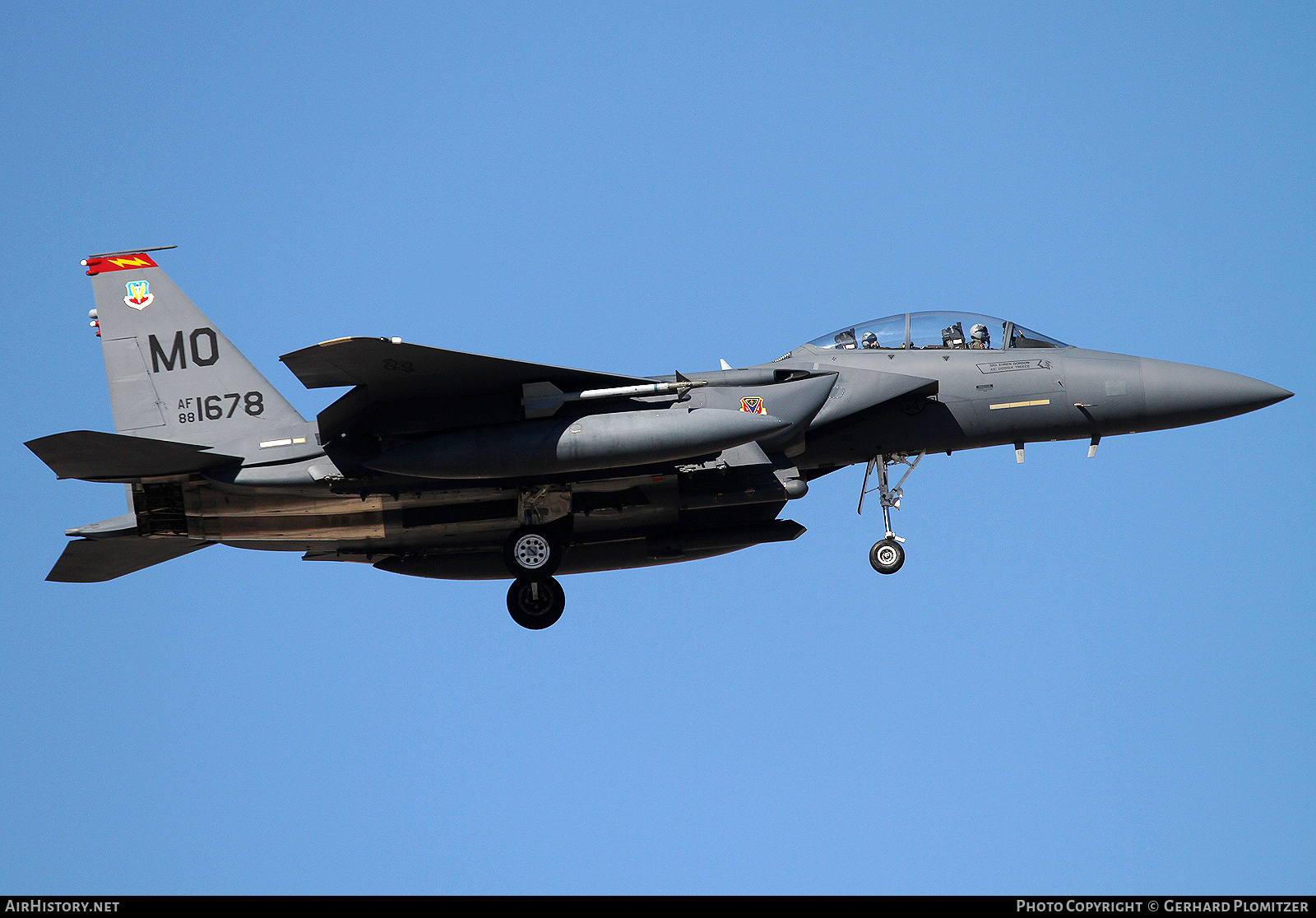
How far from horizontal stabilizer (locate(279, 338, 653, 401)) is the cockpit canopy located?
2.99m

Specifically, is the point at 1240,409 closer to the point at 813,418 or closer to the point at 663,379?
the point at 813,418

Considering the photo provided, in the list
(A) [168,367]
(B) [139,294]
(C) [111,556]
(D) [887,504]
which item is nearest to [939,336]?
(D) [887,504]

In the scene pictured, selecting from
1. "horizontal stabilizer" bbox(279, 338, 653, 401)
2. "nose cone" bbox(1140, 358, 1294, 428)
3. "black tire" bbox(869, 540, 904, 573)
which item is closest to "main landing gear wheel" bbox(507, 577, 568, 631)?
"horizontal stabilizer" bbox(279, 338, 653, 401)

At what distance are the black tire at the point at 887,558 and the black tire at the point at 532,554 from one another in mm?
3658

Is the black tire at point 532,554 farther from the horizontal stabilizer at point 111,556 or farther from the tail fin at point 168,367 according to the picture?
the horizontal stabilizer at point 111,556

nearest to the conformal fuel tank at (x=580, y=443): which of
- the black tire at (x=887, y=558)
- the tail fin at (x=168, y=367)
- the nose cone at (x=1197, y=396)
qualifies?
the tail fin at (x=168, y=367)

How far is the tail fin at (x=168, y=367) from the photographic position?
14.9 m

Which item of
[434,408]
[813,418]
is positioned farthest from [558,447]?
[813,418]

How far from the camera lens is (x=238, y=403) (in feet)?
49.0

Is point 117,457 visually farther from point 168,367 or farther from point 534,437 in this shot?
point 534,437

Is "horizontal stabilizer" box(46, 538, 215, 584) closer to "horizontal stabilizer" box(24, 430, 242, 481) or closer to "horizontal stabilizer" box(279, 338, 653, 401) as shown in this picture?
"horizontal stabilizer" box(24, 430, 242, 481)

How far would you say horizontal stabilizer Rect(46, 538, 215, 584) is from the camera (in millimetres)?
14953

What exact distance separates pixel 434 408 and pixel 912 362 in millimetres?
5487

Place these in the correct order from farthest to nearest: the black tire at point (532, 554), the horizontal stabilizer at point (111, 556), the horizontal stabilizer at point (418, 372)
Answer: the horizontal stabilizer at point (111, 556)
the black tire at point (532, 554)
the horizontal stabilizer at point (418, 372)
